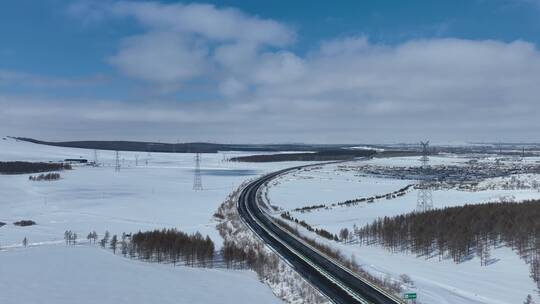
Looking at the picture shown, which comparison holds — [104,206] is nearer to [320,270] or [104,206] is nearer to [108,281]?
[108,281]

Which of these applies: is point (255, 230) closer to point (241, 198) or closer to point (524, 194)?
point (241, 198)

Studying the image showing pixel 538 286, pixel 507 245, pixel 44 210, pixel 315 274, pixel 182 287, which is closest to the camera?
pixel 538 286

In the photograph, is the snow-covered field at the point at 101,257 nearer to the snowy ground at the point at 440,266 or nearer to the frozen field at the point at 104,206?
the frozen field at the point at 104,206

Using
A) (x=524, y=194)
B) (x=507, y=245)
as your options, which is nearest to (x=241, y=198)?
(x=524, y=194)

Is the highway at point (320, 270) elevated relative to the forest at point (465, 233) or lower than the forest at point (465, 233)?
lower

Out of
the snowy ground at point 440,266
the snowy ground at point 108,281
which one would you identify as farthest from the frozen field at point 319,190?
the snowy ground at point 108,281

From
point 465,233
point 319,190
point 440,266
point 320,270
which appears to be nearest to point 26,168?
point 319,190
